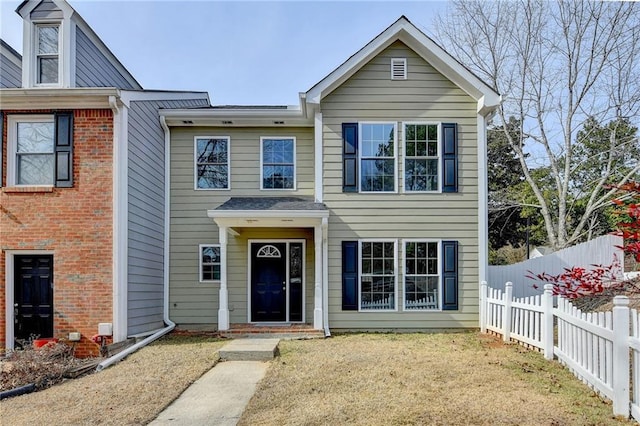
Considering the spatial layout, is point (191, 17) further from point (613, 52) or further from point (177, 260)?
point (613, 52)

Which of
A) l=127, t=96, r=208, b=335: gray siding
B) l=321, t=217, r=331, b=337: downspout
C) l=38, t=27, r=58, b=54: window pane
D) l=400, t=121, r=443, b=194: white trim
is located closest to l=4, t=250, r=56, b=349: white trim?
l=127, t=96, r=208, b=335: gray siding

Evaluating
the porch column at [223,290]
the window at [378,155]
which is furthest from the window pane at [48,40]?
the window at [378,155]

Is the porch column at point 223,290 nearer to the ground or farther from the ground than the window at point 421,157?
nearer to the ground

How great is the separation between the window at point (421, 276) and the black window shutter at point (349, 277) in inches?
45.0

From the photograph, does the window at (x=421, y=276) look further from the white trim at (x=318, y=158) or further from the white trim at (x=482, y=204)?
the white trim at (x=318, y=158)

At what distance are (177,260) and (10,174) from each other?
3966 mm

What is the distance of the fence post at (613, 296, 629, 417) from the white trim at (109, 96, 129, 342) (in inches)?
310

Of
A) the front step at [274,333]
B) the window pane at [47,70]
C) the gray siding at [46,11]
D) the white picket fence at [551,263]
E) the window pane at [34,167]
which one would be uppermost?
the gray siding at [46,11]

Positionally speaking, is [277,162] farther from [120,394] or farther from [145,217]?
[120,394]

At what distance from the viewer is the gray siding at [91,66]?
31.6 feet

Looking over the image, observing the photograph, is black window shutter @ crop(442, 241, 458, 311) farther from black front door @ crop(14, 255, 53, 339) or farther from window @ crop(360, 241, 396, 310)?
black front door @ crop(14, 255, 53, 339)

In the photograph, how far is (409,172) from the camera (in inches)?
428

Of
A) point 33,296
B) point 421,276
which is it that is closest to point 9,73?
point 33,296

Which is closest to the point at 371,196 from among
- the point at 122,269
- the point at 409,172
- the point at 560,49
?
the point at 409,172
